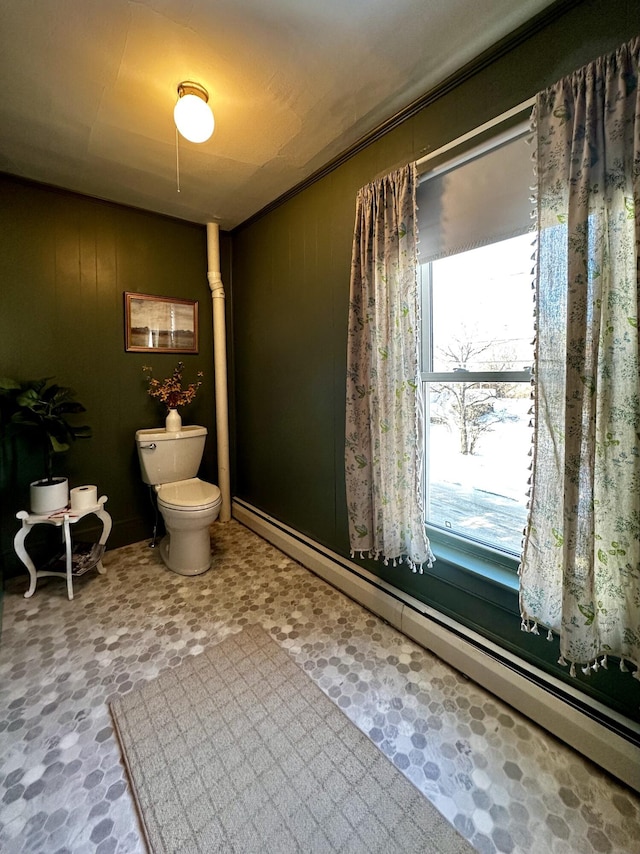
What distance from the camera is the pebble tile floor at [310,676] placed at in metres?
1.00

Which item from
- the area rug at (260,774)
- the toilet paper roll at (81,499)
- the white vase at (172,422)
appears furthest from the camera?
the white vase at (172,422)

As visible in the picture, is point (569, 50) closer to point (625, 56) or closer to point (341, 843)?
point (625, 56)

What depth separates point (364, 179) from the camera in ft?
5.98

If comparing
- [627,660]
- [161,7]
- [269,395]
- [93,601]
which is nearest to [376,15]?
[161,7]

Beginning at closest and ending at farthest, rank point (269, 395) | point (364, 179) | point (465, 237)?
point (465, 237), point (364, 179), point (269, 395)

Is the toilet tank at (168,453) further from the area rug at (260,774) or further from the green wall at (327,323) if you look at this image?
the area rug at (260,774)

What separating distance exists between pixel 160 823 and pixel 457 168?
7.89 feet

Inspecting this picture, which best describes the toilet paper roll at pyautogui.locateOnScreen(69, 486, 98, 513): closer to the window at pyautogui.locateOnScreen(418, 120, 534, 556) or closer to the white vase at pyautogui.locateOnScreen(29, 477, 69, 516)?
the white vase at pyautogui.locateOnScreen(29, 477, 69, 516)

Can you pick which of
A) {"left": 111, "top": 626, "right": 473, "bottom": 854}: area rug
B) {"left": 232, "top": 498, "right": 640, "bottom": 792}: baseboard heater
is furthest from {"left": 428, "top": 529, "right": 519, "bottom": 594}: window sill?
{"left": 111, "top": 626, "right": 473, "bottom": 854}: area rug

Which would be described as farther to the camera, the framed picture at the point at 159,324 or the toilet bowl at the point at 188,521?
the framed picture at the point at 159,324

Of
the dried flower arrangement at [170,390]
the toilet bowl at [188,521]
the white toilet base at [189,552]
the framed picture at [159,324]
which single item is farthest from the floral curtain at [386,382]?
the framed picture at [159,324]

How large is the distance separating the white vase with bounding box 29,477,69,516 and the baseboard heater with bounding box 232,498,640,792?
1585 mm

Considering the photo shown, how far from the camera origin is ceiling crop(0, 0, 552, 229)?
1.21 metres

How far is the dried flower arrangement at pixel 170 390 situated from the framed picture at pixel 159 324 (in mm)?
176
